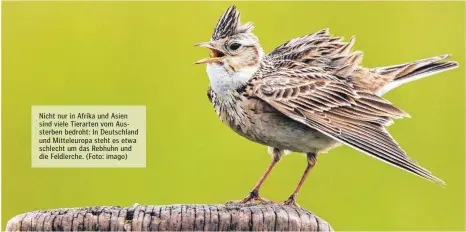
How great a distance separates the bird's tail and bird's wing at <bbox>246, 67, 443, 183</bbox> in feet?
2.21

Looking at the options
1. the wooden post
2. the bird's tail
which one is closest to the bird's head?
the bird's tail

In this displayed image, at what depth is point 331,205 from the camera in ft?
28.0

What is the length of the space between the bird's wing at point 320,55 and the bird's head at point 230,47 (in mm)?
433

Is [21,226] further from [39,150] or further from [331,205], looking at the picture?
[331,205]

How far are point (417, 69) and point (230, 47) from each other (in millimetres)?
1989

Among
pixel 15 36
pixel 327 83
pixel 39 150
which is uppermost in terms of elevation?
pixel 15 36

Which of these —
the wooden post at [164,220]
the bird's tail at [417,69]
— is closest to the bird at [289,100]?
the bird's tail at [417,69]

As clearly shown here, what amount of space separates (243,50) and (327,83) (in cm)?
79

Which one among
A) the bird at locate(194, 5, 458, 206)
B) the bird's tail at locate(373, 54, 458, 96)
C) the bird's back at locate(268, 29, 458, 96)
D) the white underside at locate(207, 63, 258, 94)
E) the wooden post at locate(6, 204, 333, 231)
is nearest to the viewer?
the wooden post at locate(6, 204, 333, 231)

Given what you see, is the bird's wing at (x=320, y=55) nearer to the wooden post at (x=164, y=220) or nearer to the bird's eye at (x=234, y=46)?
the bird's eye at (x=234, y=46)

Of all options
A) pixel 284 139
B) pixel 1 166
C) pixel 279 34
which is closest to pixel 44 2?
pixel 1 166

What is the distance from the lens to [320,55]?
751 centimetres

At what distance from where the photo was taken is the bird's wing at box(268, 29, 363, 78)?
7473 mm

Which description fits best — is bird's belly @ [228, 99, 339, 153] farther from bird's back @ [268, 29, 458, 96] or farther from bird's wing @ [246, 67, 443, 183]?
bird's back @ [268, 29, 458, 96]
